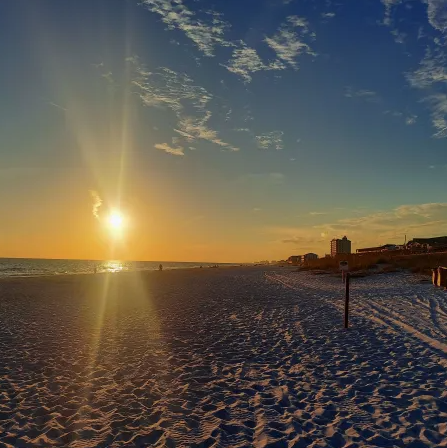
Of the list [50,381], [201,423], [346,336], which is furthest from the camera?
[346,336]

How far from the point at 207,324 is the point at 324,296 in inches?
429

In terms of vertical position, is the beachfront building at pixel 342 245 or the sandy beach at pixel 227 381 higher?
the beachfront building at pixel 342 245

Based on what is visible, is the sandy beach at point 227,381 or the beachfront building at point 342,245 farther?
the beachfront building at point 342,245

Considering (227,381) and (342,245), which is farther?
(342,245)

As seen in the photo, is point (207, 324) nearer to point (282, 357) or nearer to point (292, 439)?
point (282, 357)

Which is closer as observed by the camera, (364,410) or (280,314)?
(364,410)

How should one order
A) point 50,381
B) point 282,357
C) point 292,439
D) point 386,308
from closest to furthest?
point 292,439 → point 50,381 → point 282,357 → point 386,308

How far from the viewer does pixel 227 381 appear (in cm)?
826

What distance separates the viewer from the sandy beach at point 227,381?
229 inches

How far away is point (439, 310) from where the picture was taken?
16.3 metres

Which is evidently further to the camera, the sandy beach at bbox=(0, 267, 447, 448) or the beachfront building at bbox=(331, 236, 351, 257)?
the beachfront building at bbox=(331, 236, 351, 257)

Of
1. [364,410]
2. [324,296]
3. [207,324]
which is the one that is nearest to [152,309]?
[207,324]

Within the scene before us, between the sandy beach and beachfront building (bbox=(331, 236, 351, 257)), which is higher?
beachfront building (bbox=(331, 236, 351, 257))

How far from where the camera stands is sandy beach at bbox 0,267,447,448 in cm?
583
